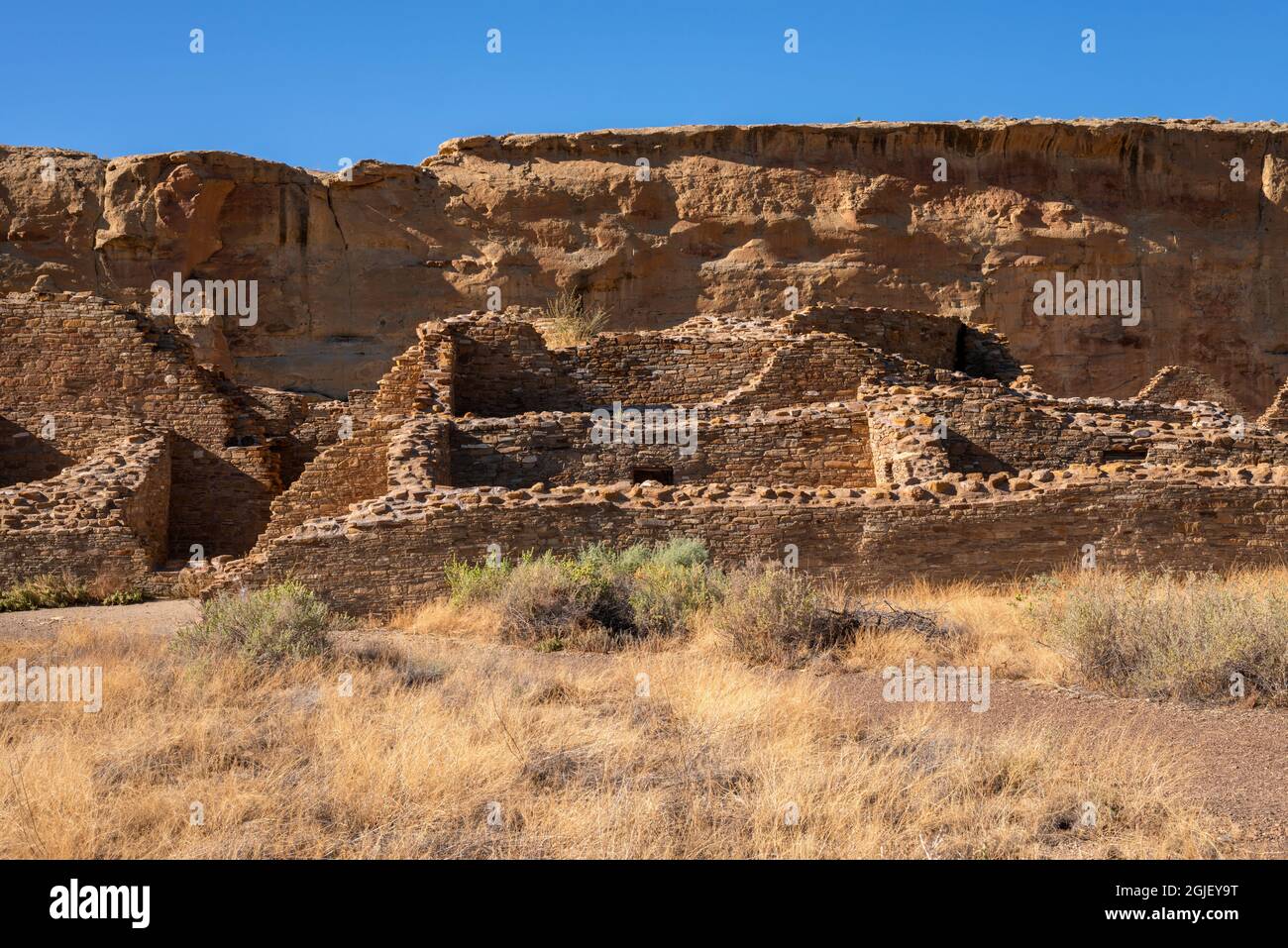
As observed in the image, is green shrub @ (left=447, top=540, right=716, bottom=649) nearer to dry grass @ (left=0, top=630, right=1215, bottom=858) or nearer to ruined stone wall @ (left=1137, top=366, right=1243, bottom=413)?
dry grass @ (left=0, top=630, right=1215, bottom=858)

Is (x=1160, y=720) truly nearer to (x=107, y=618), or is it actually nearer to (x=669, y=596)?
(x=669, y=596)

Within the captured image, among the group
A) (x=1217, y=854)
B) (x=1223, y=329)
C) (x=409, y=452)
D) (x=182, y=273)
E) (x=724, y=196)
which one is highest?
(x=724, y=196)

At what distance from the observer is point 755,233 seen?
28.6m

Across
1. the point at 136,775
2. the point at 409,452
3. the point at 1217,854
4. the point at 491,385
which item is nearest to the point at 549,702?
the point at 136,775

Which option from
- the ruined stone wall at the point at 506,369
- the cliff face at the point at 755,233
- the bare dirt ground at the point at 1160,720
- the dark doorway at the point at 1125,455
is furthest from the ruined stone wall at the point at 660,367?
the cliff face at the point at 755,233

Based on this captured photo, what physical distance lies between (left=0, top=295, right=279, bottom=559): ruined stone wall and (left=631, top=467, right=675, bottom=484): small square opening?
5.01 metres

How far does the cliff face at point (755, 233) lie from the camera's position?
2786cm

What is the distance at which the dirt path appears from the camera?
9602mm

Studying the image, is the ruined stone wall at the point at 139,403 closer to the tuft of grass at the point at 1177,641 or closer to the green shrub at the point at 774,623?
the green shrub at the point at 774,623

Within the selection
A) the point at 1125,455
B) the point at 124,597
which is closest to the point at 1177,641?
the point at 1125,455

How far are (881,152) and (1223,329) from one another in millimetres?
9519

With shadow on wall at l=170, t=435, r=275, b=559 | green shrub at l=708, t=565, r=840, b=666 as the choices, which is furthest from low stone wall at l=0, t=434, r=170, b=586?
Result: green shrub at l=708, t=565, r=840, b=666
